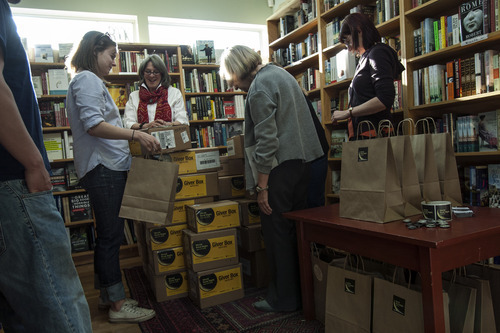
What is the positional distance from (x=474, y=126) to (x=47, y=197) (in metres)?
2.26

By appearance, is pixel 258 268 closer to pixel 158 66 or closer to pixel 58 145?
pixel 158 66

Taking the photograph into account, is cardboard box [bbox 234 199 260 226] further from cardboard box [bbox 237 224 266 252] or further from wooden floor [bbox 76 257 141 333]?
wooden floor [bbox 76 257 141 333]

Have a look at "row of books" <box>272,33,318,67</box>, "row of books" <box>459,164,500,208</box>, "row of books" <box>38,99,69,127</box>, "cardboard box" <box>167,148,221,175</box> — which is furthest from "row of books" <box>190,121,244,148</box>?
"row of books" <box>459,164,500,208</box>

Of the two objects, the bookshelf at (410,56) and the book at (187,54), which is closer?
the bookshelf at (410,56)

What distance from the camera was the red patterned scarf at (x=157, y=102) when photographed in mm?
2443

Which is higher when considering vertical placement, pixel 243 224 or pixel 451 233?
pixel 451 233

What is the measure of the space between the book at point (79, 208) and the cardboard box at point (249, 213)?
1.87m

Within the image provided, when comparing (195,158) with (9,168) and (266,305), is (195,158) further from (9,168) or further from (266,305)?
(9,168)

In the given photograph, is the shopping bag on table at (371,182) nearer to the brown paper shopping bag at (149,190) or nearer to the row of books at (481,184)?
the brown paper shopping bag at (149,190)

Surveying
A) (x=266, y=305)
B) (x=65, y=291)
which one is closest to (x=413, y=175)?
(x=266, y=305)

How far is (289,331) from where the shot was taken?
1.68 metres

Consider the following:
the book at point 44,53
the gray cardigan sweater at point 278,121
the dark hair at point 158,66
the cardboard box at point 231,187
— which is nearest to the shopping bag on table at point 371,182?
the gray cardigan sweater at point 278,121

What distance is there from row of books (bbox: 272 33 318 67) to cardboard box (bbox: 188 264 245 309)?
230 cm

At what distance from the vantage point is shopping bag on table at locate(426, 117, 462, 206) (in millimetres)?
1467
